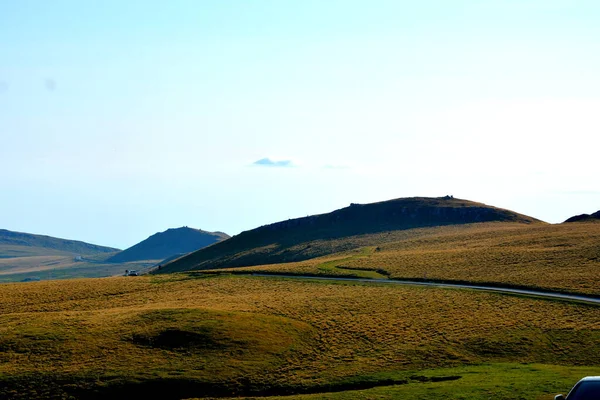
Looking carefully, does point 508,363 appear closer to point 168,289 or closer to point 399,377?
point 399,377

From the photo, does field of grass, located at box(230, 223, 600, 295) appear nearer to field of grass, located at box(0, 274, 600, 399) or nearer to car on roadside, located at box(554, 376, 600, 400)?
field of grass, located at box(0, 274, 600, 399)

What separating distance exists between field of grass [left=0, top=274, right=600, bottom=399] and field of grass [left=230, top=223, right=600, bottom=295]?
11585 mm

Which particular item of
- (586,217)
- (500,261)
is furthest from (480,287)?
(586,217)

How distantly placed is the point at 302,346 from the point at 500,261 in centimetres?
5575

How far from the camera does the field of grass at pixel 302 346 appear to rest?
52.1 metres

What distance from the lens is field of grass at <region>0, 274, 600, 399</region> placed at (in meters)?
52.1

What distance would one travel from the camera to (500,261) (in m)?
107

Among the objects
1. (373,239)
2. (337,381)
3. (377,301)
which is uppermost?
(373,239)

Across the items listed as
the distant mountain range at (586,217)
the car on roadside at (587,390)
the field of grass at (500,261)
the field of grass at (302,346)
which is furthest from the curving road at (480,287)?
the distant mountain range at (586,217)

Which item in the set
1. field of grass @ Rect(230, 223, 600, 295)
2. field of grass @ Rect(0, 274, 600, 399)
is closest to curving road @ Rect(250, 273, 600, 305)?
field of grass @ Rect(230, 223, 600, 295)

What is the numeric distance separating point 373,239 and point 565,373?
138984 mm

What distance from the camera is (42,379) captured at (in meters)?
54.4

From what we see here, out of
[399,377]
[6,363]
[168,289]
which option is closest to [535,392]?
[399,377]

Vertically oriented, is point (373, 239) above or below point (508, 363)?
above
